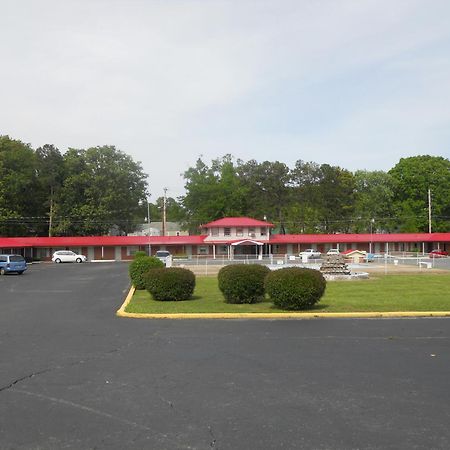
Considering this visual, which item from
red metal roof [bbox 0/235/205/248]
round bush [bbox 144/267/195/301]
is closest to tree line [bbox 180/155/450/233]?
red metal roof [bbox 0/235/205/248]

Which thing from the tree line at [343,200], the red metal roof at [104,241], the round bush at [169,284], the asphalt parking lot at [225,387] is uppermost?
the tree line at [343,200]

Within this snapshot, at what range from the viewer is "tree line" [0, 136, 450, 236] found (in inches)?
3159

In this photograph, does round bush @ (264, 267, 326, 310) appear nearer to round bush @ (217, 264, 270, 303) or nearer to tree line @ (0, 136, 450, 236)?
round bush @ (217, 264, 270, 303)

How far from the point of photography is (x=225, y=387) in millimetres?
7062

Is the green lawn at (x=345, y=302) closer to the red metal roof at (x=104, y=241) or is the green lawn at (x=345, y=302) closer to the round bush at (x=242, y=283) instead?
the round bush at (x=242, y=283)

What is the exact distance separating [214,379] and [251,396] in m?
1.00

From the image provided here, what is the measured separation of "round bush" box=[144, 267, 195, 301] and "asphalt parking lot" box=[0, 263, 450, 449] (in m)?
5.42

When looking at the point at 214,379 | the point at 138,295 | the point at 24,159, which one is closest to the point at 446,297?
the point at 138,295

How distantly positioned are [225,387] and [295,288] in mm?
8384

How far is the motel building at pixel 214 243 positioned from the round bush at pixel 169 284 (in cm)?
5159

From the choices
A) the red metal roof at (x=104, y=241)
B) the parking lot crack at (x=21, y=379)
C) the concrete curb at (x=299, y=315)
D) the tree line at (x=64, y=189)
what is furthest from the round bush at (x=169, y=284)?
the tree line at (x=64, y=189)

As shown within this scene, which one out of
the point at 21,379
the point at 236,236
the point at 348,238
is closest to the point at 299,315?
the point at 21,379

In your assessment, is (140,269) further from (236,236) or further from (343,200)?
(343,200)

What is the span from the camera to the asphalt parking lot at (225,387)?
5297 millimetres
